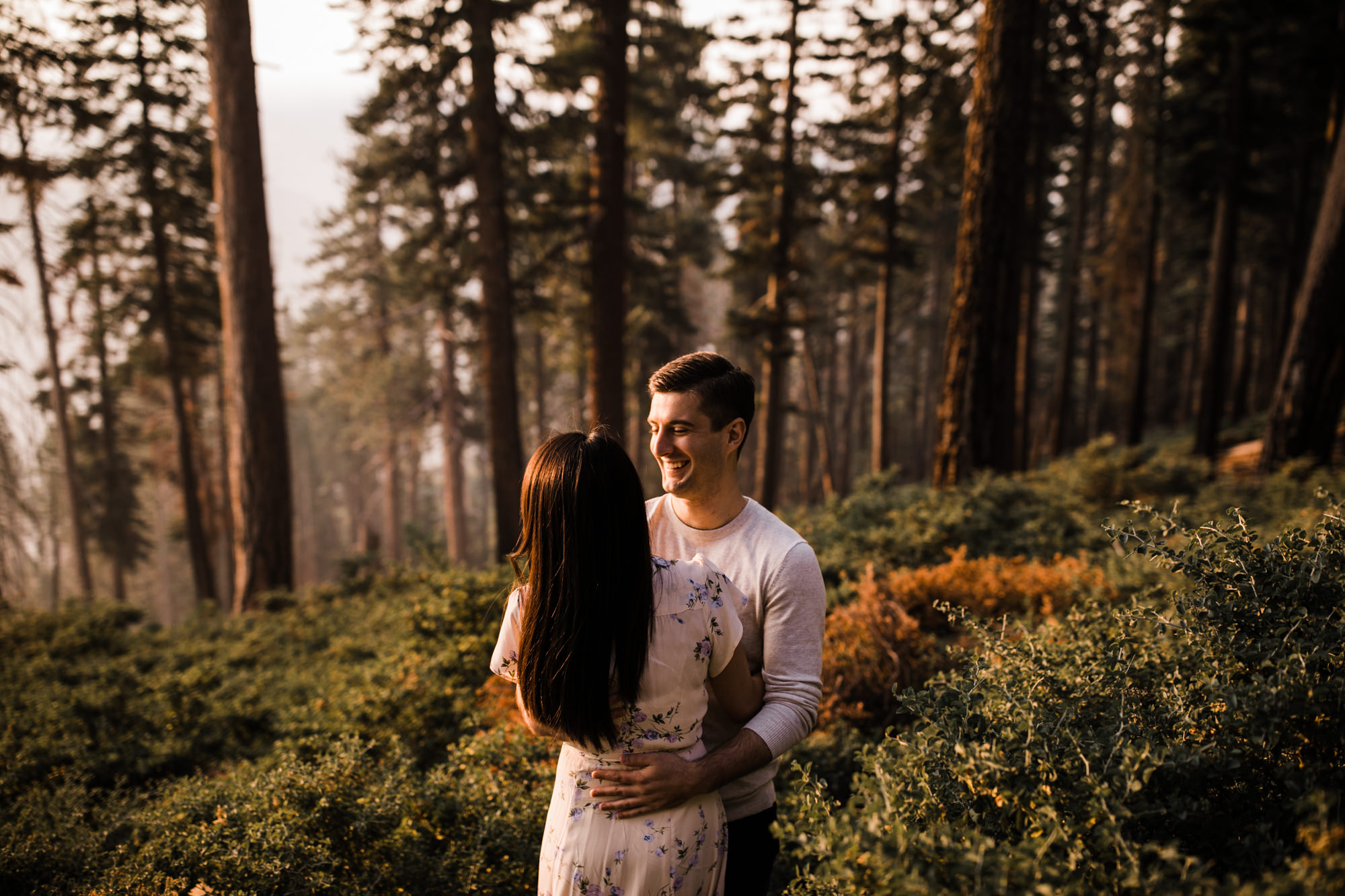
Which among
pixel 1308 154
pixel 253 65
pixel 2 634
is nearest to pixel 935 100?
pixel 1308 154

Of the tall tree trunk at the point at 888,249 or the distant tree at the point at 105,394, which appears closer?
the distant tree at the point at 105,394

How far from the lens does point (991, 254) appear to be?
7668 millimetres

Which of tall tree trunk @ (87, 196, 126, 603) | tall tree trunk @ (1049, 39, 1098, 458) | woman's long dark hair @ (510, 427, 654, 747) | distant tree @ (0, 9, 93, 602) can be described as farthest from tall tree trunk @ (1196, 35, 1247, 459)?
tall tree trunk @ (87, 196, 126, 603)

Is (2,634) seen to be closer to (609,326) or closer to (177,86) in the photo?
(609,326)

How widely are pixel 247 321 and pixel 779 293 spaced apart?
11.5 m

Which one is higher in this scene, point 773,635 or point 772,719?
point 773,635

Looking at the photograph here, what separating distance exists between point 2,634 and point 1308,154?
90.7ft

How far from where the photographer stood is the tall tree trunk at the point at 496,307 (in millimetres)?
10898

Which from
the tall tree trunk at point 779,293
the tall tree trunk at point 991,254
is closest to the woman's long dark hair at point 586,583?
the tall tree trunk at point 991,254

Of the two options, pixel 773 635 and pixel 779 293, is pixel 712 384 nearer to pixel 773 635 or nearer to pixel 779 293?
pixel 773 635

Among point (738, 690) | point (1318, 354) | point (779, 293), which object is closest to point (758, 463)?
point (779, 293)

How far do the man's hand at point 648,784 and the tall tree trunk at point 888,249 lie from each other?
15.5 metres

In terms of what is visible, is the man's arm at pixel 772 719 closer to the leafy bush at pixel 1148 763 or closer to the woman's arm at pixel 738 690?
the woman's arm at pixel 738 690

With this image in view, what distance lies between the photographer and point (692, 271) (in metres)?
34.4
